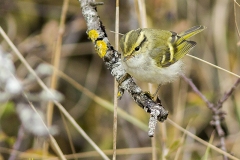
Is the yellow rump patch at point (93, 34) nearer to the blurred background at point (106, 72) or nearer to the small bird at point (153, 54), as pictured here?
the small bird at point (153, 54)

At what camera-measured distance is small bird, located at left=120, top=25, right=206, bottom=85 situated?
245 centimetres

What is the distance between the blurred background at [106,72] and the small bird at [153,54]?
1085 millimetres

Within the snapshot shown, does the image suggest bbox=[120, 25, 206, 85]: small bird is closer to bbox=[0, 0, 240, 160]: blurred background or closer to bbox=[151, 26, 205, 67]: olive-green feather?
bbox=[151, 26, 205, 67]: olive-green feather

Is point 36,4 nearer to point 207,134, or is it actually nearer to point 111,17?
point 111,17

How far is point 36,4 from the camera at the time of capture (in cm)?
467

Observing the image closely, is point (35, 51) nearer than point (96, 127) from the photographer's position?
Yes

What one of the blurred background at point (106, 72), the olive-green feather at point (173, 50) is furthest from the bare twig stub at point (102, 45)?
the blurred background at point (106, 72)

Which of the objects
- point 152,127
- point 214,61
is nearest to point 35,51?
point 214,61

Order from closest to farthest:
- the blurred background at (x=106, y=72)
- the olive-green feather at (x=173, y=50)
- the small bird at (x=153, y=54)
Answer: the small bird at (x=153, y=54)
the olive-green feather at (x=173, y=50)
the blurred background at (x=106, y=72)

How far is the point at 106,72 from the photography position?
488cm

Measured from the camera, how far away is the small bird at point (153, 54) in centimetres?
245

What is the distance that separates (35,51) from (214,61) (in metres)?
1.97

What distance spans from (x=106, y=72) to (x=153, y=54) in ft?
7.20

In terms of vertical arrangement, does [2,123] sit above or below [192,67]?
below
